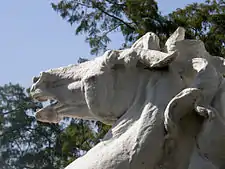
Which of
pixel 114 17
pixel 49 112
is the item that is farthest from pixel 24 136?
pixel 49 112

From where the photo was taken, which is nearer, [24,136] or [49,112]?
[49,112]

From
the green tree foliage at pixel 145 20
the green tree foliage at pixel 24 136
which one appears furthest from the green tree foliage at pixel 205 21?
the green tree foliage at pixel 24 136

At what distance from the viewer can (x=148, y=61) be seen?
234 centimetres

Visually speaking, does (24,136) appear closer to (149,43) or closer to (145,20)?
(145,20)

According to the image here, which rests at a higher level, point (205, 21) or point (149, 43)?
point (205, 21)

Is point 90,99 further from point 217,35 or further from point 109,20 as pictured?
point 109,20

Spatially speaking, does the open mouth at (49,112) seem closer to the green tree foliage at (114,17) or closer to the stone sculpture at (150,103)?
the stone sculpture at (150,103)

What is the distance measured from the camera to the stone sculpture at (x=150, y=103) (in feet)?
7.18

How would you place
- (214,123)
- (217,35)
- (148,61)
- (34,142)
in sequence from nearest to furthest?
(214,123) < (148,61) < (217,35) < (34,142)

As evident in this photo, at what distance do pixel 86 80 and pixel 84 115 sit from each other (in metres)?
0.17

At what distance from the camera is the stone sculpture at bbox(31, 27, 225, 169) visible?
2.19 m

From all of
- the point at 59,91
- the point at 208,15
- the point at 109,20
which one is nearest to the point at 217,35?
the point at 208,15

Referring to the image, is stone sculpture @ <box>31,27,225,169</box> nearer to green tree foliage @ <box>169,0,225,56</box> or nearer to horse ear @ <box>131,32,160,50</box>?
horse ear @ <box>131,32,160,50</box>

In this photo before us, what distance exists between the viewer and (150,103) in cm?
227
